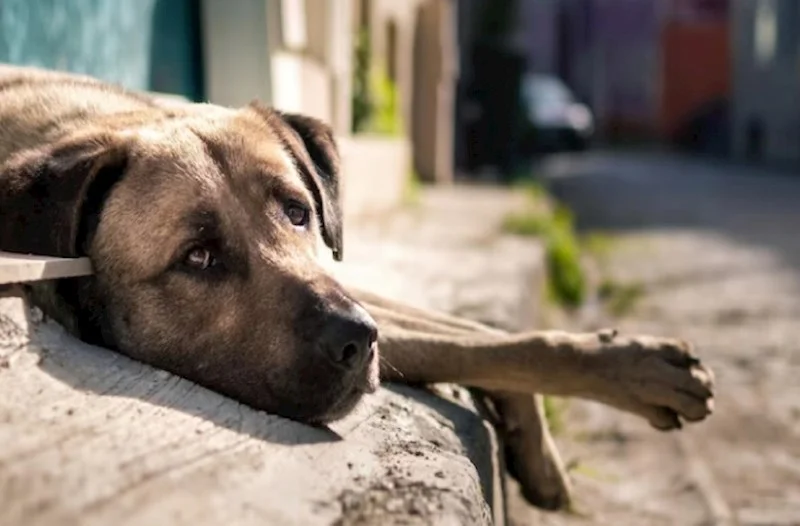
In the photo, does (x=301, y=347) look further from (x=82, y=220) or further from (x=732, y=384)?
(x=732, y=384)

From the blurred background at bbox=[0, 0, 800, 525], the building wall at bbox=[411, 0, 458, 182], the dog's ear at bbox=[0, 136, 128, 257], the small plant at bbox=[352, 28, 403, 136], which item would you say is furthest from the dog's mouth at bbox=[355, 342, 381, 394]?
the building wall at bbox=[411, 0, 458, 182]

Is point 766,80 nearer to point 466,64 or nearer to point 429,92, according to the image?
point 466,64

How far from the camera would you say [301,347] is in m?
2.49

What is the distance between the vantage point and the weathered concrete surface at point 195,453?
180cm

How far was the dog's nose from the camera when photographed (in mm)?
2451

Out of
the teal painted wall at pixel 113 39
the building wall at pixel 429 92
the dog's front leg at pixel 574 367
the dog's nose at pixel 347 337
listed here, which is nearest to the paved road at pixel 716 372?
the dog's front leg at pixel 574 367

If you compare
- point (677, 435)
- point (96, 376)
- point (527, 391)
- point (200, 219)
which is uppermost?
point (200, 219)

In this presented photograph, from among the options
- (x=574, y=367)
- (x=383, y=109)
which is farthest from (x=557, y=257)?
(x=574, y=367)

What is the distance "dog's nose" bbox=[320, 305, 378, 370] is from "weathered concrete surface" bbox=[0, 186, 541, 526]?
0.14m

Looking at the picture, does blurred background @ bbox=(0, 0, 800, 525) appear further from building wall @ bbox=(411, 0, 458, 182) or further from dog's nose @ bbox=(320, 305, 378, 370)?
dog's nose @ bbox=(320, 305, 378, 370)

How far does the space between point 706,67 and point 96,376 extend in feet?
121

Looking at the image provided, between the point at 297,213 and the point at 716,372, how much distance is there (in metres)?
3.13

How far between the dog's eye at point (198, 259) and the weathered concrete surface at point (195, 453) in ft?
0.87

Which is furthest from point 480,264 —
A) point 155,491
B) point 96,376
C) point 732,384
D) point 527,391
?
point 155,491
